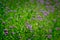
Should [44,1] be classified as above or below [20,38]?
above

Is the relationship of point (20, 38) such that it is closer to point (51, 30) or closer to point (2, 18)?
point (2, 18)

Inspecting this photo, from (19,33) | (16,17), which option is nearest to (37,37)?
(19,33)

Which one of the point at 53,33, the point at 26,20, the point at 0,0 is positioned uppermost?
the point at 0,0

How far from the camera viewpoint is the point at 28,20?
8.88 m

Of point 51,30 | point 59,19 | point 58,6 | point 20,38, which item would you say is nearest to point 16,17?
point 20,38

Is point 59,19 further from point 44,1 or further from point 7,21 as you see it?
point 7,21

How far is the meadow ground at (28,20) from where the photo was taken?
799 cm

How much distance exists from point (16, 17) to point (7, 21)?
2.08 feet

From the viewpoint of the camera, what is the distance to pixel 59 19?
10023 mm

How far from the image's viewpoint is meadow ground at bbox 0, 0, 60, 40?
7.99 m

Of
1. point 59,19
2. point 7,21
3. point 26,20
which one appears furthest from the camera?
point 59,19

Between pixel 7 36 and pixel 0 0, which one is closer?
pixel 7 36

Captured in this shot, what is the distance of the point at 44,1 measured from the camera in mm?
10969

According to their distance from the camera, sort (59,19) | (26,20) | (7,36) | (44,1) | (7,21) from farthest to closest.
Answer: (44,1), (59,19), (26,20), (7,21), (7,36)
